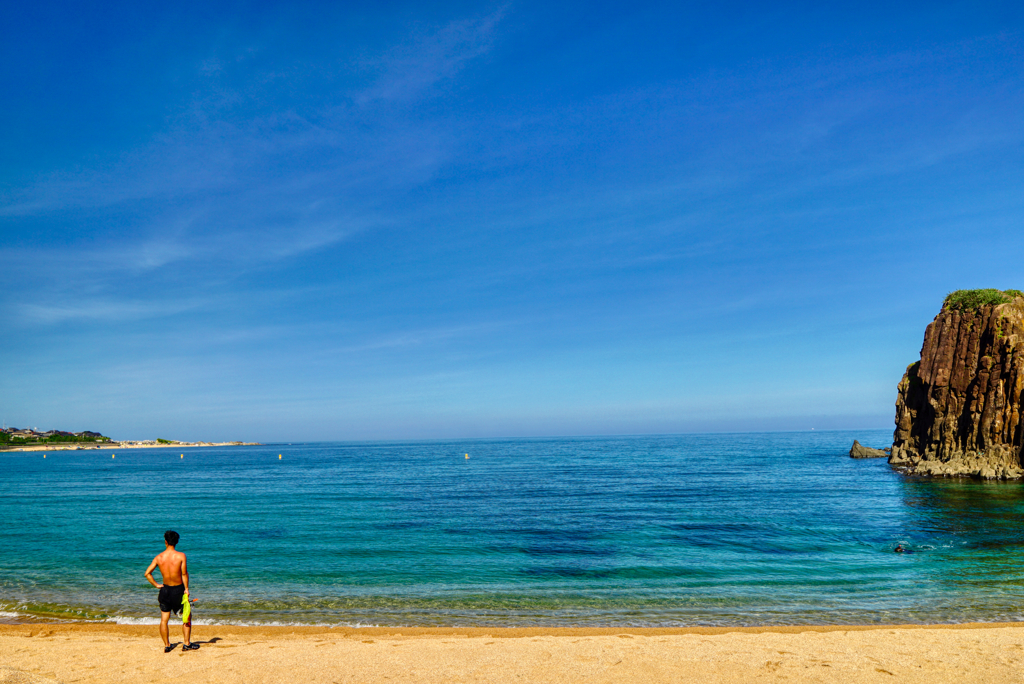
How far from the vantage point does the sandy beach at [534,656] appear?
40.2ft

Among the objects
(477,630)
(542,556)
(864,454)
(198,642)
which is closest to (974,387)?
(864,454)

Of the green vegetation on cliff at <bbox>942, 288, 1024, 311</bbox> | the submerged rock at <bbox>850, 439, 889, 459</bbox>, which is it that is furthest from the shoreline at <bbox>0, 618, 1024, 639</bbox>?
the submerged rock at <bbox>850, 439, 889, 459</bbox>

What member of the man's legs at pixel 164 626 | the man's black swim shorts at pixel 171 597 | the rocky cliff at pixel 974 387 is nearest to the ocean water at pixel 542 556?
the man's legs at pixel 164 626

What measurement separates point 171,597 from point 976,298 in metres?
84.3

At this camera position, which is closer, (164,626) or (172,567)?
(172,567)

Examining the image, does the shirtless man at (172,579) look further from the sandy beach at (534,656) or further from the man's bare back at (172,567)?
the sandy beach at (534,656)

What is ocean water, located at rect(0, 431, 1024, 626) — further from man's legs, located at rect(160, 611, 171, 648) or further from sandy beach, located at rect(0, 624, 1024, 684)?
man's legs, located at rect(160, 611, 171, 648)

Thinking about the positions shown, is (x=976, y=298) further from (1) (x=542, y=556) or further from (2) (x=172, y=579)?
(2) (x=172, y=579)

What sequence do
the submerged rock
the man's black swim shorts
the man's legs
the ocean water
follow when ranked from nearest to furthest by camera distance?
the man's black swim shorts, the man's legs, the ocean water, the submerged rock

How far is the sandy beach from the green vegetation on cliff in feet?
212

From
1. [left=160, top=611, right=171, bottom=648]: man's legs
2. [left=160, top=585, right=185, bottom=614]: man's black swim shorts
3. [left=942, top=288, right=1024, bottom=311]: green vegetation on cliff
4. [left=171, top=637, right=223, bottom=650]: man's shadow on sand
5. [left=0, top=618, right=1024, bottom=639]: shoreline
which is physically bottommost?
[left=0, top=618, right=1024, bottom=639]: shoreline

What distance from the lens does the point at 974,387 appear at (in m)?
64.1

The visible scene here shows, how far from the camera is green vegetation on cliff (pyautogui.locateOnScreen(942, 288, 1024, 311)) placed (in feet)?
215

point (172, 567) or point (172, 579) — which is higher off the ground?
point (172, 567)
